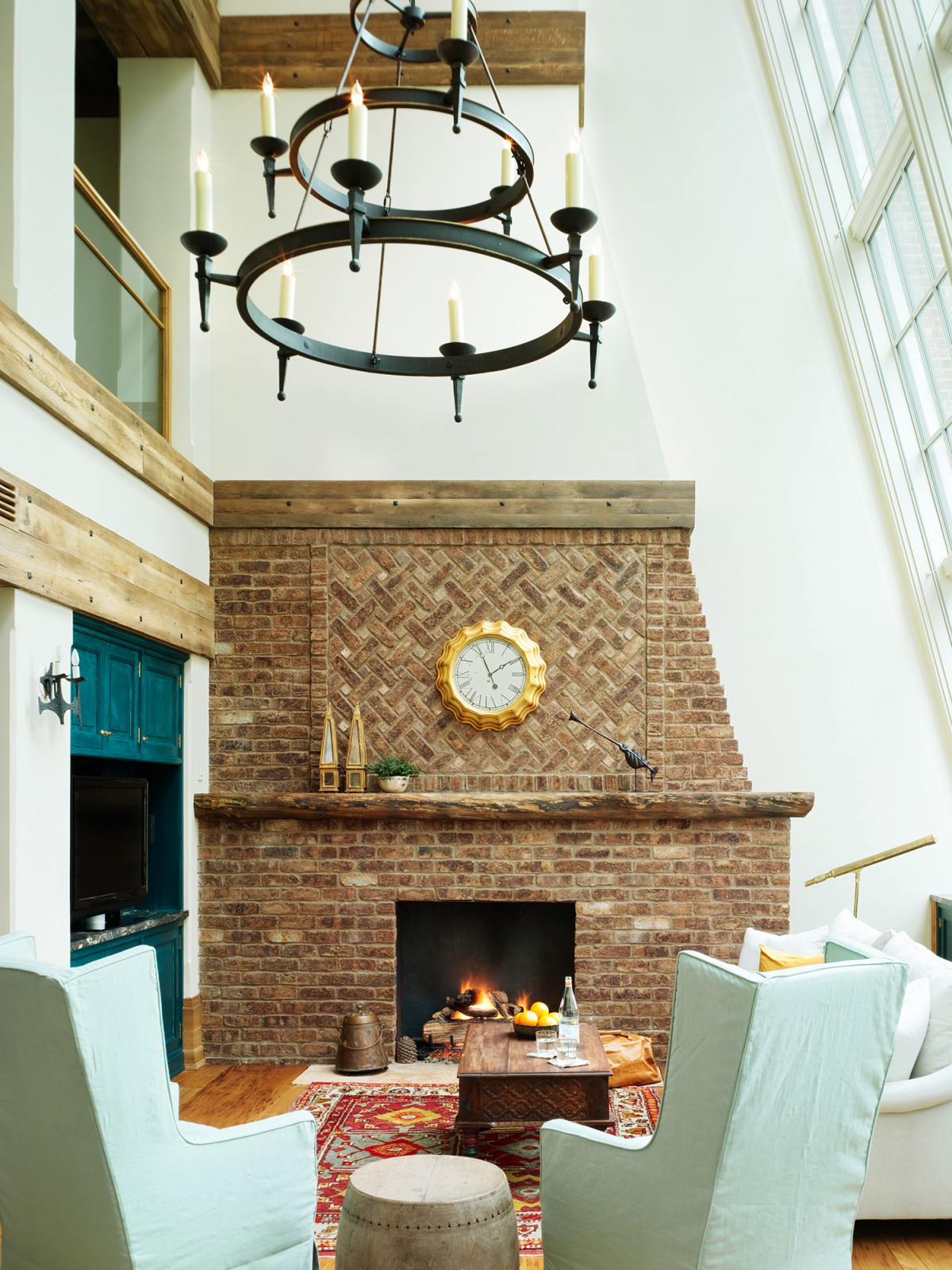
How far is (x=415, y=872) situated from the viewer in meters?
5.96

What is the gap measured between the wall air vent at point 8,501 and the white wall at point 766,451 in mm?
3855

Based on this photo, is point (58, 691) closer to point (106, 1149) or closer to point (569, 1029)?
point (106, 1149)

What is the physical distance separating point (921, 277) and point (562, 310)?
2.05 metres

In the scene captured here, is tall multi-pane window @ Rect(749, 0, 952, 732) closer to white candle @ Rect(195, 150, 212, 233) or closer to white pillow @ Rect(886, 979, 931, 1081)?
white pillow @ Rect(886, 979, 931, 1081)

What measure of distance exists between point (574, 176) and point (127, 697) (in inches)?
130

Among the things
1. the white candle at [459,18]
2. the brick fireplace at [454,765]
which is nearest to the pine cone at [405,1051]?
the brick fireplace at [454,765]

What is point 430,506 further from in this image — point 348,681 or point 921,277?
point 921,277

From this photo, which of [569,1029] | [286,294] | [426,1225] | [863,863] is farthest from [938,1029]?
[286,294]

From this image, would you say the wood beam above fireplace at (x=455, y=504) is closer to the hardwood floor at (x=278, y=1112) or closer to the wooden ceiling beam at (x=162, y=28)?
the wooden ceiling beam at (x=162, y=28)

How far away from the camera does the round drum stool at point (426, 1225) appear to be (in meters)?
2.60

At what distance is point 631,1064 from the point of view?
17.5 feet

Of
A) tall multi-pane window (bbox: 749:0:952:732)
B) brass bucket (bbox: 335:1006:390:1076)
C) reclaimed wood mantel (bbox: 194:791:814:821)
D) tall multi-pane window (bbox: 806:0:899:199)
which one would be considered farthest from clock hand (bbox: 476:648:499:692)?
tall multi-pane window (bbox: 806:0:899:199)

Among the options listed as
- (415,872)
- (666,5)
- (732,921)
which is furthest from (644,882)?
(666,5)

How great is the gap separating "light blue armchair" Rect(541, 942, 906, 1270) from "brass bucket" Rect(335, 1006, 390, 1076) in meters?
2.90
